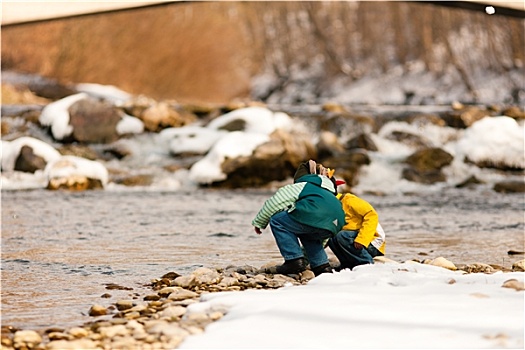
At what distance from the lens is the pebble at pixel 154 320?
429cm

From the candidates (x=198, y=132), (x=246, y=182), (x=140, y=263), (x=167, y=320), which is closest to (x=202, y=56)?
(x=198, y=132)

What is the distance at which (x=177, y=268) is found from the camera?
279 inches

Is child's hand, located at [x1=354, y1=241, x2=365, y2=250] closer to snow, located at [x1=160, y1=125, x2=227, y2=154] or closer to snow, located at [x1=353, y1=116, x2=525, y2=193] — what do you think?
snow, located at [x1=353, y1=116, x2=525, y2=193]

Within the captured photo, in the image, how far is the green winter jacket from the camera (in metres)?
6.11

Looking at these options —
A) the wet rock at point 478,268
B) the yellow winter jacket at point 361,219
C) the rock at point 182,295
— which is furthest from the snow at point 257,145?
the rock at point 182,295

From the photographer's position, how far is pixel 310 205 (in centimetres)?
611

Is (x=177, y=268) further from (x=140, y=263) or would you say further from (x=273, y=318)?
(x=273, y=318)

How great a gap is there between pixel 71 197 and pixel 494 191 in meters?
7.39

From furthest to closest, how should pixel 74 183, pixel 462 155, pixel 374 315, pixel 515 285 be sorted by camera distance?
pixel 462 155, pixel 74 183, pixel 515 285, pixel 374 315

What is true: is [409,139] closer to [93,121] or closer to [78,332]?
[93,121]

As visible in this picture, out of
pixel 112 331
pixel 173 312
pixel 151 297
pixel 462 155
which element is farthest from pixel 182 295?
pixel 462 155

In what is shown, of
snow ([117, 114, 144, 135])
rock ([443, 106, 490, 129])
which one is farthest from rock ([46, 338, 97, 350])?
rock ([443, 106, 490, 129])

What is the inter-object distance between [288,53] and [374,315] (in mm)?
31296

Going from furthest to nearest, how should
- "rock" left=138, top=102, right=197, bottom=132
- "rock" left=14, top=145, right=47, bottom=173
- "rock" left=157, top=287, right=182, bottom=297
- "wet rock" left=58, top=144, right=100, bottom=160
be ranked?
1. "rock" left=138, top=102, right=197, bottom=132
2. "wet rock" left=58, top=144, right=100, bottom=160
3. "rock" left=14, top=145, right=47, bottom=173
4. "rock" left=157, top=287, right=182, bottom=297
